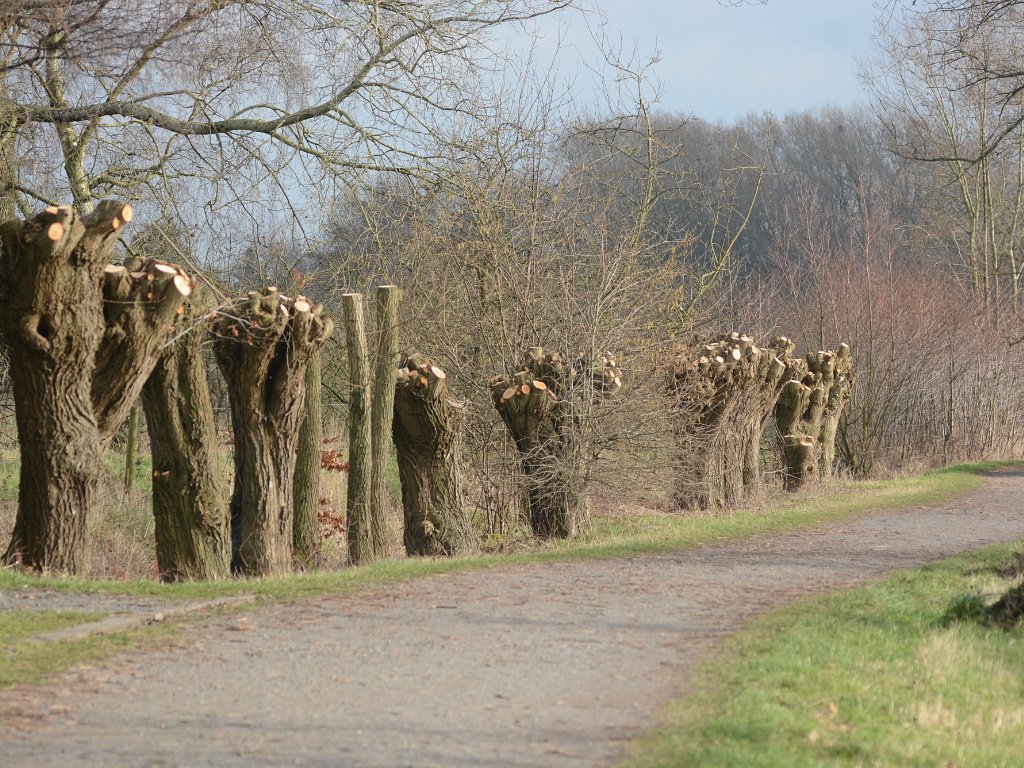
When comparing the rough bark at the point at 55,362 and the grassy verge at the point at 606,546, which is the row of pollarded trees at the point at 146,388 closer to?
the rough bark at the point at 55,362

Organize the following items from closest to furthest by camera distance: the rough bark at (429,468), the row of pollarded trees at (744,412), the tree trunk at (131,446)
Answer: the rough bark at (429,468) < the tree trunk at (131,446) < the row of pollarded trees at (744,412)

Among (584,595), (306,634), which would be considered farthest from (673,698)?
(584,595)

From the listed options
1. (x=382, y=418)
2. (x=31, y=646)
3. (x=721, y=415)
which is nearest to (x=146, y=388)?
(x=382, y=418)

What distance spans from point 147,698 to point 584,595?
4.13m

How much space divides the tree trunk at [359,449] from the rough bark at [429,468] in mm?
462

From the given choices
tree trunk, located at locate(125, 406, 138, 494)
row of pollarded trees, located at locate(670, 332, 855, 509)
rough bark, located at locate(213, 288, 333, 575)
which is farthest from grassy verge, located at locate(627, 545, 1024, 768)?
tree trunk, located at locate(125, 406, 138, 494)

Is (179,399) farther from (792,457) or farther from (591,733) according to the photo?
(792,457)

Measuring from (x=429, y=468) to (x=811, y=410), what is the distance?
1169 centimetres

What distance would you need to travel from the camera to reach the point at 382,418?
1352 centimetres

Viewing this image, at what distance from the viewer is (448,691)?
597cm

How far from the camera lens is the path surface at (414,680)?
4973 millimetres

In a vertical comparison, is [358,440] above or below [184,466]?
above

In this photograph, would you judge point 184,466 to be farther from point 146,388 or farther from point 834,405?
point 834,405

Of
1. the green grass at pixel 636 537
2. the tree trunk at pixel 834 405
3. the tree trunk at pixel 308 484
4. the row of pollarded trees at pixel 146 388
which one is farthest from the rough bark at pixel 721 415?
the row of pollarded trees at pixel 146 388
